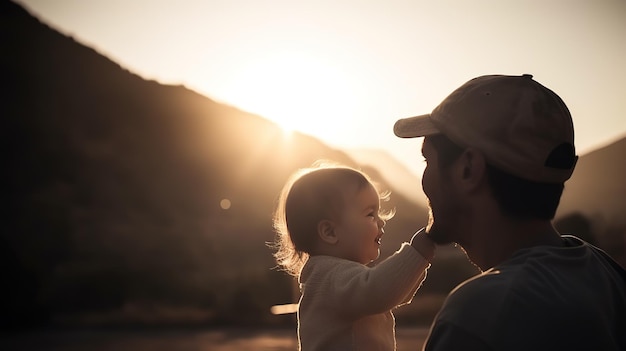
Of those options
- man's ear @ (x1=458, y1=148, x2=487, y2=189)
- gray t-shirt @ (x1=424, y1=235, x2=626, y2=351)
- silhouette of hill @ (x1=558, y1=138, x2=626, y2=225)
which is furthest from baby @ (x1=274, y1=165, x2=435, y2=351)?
silhouette of hill @ (x1=558, y1=138, x2=626, y2=225)

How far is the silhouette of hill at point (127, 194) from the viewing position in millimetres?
17594

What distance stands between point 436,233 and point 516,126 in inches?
20.1

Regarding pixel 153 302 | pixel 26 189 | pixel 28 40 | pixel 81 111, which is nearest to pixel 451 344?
pixel 153 302

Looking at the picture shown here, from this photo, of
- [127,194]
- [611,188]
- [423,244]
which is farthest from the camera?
[127,194]

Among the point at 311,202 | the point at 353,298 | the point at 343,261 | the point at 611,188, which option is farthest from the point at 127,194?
the point at 353,298

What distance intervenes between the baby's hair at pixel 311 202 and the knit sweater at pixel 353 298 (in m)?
0.18

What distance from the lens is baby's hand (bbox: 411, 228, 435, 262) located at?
2.83m

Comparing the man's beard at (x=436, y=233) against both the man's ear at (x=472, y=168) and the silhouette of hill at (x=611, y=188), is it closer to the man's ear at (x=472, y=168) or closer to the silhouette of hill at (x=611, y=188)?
the man's ear at (x=472, y=168)

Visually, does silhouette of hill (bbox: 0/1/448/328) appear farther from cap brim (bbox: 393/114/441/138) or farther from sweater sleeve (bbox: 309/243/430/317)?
cap brim (bbox: 393/114/441/138)

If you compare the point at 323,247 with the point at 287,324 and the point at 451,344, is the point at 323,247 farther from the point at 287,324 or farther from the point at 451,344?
the point at 287,324

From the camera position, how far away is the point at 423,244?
2850mm

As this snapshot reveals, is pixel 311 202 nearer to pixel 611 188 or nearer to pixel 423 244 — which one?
pixel 423 244

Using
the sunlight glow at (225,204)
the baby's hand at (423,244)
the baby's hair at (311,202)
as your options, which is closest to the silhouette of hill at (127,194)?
the sunlight glow at (225,204)

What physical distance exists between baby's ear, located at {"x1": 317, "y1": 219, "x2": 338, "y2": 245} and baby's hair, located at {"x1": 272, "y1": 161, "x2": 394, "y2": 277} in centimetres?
2
